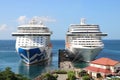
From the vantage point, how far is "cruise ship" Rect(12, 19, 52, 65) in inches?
3272

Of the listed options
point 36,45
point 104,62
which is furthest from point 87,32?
point 104,62

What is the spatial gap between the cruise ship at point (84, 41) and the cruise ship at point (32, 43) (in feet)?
26.0

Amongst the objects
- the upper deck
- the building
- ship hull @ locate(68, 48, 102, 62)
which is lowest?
ship hull @ locate(68, 48, 102, 62)

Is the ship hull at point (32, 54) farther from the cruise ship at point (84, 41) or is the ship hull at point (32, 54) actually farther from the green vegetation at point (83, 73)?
the green vegetation at point (83, 73)

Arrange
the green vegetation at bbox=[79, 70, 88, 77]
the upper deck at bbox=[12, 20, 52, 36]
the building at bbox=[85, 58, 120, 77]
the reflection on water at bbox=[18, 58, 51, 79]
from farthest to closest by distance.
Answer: the upper deck at bbox=[12, 20, 52, 36], the reflection on water at bbox=[18, 58, 51, 79], the building at bbox=[85, 58, 120, 77], the green vegetation at bbox=[79, 70, 88, 77]

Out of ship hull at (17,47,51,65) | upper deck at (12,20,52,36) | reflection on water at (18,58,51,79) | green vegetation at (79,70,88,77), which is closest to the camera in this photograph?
green vegetation at (79,70,88,77)

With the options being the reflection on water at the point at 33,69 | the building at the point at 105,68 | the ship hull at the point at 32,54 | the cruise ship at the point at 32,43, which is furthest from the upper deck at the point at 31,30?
the building at the point at 105,68

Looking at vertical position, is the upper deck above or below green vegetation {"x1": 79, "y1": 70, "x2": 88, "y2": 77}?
above

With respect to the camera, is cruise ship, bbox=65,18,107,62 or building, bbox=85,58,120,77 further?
cruise ship, bbox=65,18,107,62

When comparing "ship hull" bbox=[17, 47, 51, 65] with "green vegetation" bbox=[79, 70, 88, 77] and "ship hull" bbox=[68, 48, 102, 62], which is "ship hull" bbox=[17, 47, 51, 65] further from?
"green vegetation" bbox=[79, 70, 88, 77]

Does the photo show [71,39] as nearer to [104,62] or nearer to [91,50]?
[91,50]

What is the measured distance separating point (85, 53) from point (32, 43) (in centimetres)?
1527

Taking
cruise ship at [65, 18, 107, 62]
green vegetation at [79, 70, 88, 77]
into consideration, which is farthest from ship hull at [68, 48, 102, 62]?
green vegetation at [79, 70, 88, 77]

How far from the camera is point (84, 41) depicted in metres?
91.0
